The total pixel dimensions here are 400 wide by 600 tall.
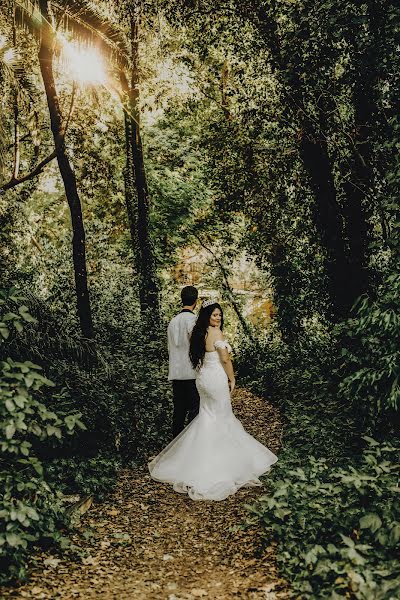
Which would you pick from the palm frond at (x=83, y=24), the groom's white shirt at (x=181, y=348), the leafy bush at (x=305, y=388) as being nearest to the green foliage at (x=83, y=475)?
the groom's white shirt at (x=181, y=348)

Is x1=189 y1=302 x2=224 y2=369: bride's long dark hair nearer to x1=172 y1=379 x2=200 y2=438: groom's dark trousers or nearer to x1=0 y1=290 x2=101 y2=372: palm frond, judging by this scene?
x1=172 y1=379 x2=200 y2=438: groom's dark trousers

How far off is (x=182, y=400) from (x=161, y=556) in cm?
302

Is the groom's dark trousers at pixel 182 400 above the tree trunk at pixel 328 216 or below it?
below

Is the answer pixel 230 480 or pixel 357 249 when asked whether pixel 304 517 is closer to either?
pixel 230 480

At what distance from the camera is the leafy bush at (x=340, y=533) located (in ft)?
13.1

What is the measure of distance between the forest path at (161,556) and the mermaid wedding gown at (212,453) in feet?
0.50

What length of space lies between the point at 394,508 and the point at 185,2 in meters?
8.69

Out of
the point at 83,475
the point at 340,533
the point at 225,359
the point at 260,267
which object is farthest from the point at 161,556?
the point at 260,267

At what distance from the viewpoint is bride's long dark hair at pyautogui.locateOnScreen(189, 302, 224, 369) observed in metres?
7.39

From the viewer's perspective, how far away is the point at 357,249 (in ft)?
31.4

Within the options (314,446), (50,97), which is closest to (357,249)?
(314,446)

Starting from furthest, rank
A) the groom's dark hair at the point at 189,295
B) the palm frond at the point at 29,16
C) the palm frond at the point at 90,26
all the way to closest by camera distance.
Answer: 1. the palm frond at the point at 90,26
2. the palm frond at the point at 29,16
3. the groom's dark hair at the point at 189,295

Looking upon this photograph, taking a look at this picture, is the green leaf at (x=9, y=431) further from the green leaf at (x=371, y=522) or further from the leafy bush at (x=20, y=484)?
the green leaf at (x=371, y=522)

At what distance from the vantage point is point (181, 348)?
809 centimetres
